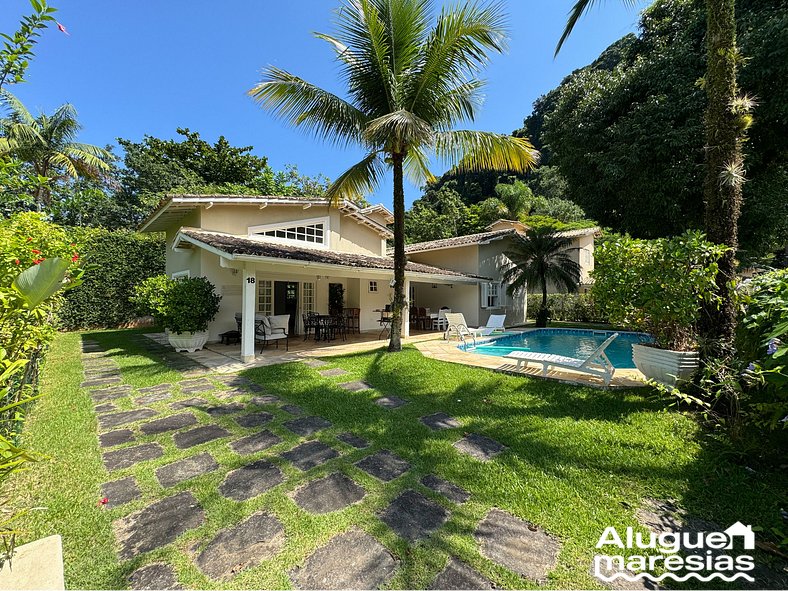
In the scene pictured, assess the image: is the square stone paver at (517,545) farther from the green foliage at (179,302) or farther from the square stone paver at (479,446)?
the green foliage at (179,302)

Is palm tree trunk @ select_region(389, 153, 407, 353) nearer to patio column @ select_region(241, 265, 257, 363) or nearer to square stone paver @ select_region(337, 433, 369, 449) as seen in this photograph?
patio column @ select_region(241, 265, 257, 363)

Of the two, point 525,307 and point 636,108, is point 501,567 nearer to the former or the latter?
point 636,108

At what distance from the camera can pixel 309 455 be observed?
4270 mm

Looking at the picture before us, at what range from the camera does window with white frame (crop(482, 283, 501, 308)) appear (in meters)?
20.5

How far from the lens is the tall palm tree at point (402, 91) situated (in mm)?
8156

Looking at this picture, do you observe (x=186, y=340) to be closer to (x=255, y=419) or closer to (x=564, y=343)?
(x=255, y=419)

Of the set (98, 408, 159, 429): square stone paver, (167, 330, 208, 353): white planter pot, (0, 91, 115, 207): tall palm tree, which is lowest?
(98, 408, 159, 429): square stone paver

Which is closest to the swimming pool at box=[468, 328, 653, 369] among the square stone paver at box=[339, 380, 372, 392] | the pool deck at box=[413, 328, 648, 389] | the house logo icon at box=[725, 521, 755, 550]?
the pool deck at box=[413, 328, 648, 389]

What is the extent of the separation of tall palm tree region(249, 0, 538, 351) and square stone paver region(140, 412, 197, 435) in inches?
246

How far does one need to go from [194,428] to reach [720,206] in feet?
30.8

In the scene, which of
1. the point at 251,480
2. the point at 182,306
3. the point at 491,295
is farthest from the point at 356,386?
the point at 491,295

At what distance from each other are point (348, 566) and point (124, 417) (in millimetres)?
5069

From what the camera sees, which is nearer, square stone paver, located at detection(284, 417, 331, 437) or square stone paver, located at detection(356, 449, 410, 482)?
square stone paver, located at detection(356, 449, 410, 482)

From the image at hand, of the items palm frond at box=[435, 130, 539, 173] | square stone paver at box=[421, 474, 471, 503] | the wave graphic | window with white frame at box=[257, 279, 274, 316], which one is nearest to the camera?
the wave graphic
